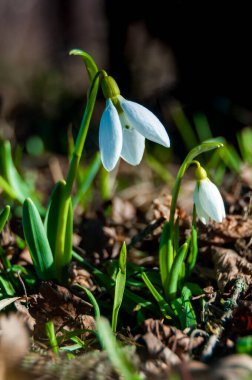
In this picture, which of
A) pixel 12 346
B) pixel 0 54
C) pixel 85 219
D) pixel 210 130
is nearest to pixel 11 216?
pixel 85 219

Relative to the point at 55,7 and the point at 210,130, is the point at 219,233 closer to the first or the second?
the point at 210,130

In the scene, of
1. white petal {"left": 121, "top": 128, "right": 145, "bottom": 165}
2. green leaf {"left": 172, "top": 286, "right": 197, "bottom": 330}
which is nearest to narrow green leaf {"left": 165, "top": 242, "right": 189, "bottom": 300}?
green leaf {"left": 172, "top": 286, "right": 197, "bottom": 330}

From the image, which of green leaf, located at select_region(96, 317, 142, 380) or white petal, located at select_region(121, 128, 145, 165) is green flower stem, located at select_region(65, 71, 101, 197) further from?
green leaf, located at select_region(96, 317, 142, 380)

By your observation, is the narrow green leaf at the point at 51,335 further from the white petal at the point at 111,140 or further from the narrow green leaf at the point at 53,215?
the white petal at the point at 111,140

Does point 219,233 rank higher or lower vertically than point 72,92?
lower

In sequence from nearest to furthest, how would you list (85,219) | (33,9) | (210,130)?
(85,219) → (33,9) → (210,130)

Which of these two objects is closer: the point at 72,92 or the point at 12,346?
the point at 12,346

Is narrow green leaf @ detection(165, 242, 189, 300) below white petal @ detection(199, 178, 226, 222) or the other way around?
below
